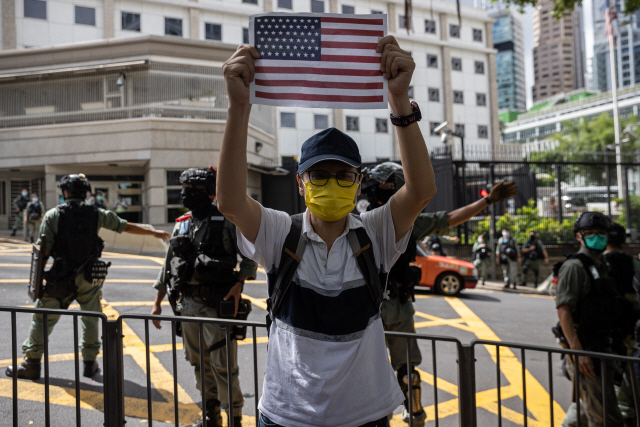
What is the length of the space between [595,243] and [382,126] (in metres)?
31.3

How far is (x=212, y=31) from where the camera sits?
30516 mm

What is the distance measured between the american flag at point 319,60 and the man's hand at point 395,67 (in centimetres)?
5

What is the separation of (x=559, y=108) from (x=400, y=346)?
326 ft

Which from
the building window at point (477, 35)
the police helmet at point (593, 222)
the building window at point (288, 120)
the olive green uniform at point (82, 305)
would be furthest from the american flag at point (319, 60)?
the building window at point (477, 35)

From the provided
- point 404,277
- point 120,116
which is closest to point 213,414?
point 404,277

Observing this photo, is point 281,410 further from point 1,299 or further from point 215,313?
point 1,299

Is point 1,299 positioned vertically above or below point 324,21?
below

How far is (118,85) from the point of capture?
20438 mm

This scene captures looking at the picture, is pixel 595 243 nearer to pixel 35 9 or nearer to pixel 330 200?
pixel 330 200

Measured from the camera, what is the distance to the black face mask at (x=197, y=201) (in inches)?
159

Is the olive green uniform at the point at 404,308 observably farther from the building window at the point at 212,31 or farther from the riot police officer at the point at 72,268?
the building window at the point at 212,31

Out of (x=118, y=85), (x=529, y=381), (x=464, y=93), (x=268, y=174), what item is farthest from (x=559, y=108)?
(x=529, y=381)

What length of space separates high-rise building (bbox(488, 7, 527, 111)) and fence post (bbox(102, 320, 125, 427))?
→ 18945 centimetres

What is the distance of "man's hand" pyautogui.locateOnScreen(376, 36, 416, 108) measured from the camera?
1.76 meters
